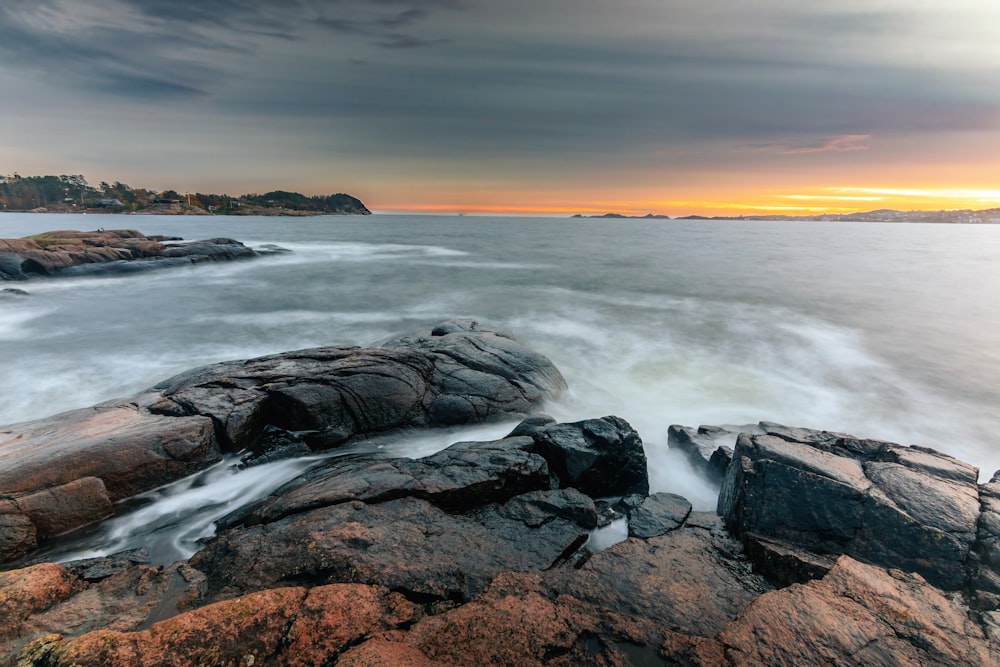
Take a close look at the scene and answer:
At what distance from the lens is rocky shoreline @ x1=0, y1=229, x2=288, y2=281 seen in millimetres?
23047

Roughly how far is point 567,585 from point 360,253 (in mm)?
42592

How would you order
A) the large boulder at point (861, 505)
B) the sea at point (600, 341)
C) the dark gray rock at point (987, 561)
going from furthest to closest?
the sea at point (600, 341) < the large boulder at point (861, 505) < the dark gray rock at point (987, 561)

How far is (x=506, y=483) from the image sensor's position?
206 inches

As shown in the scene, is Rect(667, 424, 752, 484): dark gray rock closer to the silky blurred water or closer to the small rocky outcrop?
the silky blurred water

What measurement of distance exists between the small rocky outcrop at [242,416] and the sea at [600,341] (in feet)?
1.18

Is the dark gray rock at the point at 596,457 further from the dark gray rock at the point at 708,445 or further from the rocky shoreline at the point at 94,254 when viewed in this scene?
the rocky shoreline at the point at 94,254

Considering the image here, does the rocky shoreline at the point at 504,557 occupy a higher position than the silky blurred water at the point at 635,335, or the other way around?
the rocky shoreline at the point at 504,557

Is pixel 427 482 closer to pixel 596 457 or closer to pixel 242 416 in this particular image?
pixel 596 457

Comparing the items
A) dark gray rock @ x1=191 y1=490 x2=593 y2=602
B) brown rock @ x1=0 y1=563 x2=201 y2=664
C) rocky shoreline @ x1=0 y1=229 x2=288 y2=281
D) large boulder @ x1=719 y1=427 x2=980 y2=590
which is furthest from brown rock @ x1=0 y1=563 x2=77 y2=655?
rocky shoreline @ x1=0 y1=229 x2=288 y2=281

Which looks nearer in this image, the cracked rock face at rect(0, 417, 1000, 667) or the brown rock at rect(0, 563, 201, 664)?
the cracked rock face at rect(0, 417, 1000, 667)

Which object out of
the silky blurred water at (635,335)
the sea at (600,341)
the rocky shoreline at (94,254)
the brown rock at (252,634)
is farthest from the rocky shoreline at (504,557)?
the rocky shoreline at (94,254)

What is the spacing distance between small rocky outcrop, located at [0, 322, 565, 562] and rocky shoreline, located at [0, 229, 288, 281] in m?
22.5

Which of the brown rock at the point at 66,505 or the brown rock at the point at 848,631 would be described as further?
the brown rock at the point at 66,505

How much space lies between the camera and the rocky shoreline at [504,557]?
3.13 meters
